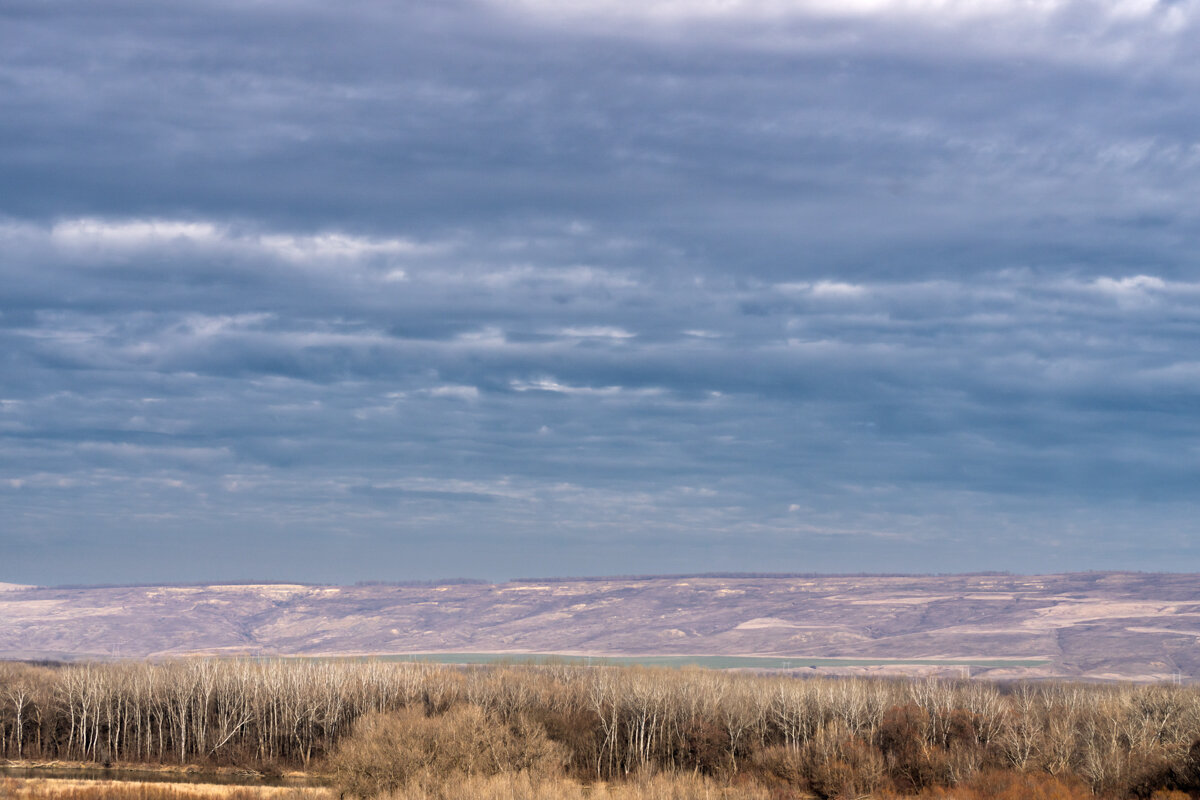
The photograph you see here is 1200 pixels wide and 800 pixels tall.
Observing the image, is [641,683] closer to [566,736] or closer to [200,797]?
[566,736]

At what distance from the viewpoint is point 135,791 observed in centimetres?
9006

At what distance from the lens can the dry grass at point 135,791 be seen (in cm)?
8219

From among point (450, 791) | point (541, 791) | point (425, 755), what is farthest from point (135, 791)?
point (541, 791)

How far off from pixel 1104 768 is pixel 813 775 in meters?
23.0

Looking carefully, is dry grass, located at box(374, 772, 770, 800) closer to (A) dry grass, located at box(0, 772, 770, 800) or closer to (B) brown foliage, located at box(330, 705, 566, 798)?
(A) dry grass, located at box(0, 772, 770, 800)

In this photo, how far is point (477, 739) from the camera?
74500mm

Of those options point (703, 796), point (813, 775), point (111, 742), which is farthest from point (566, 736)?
point (111, 742)

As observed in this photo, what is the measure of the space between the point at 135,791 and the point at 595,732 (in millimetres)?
52928

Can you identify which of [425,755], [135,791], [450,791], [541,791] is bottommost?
[135,791]

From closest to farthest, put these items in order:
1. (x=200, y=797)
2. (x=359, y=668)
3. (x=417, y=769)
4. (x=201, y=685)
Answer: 1. (x=417, y=769)
2. (x=200, y=797)
3. (x=201, y=685)
4. (x=359, y=668)

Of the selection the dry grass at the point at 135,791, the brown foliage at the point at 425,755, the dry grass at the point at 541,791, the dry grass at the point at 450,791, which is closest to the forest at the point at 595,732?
the brown foliage at the point at 425,755

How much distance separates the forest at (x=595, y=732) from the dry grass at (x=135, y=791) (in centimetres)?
654

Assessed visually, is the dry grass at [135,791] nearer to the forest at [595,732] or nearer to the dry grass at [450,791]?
the dry grass at [450,791]

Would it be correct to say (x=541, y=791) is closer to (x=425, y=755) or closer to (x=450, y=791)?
(x=450, y=791)
